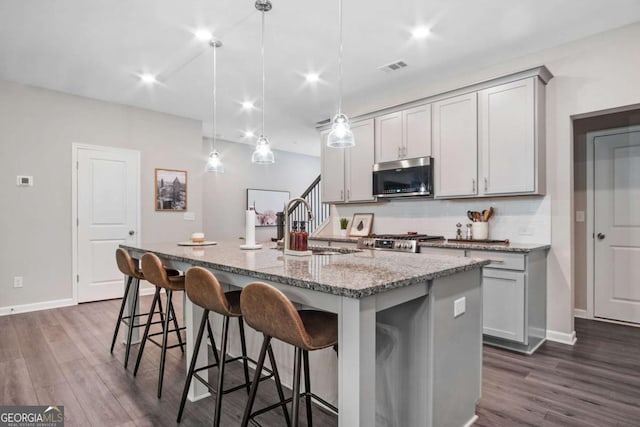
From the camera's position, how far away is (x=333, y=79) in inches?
166

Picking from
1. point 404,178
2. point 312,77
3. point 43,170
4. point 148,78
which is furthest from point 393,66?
point 43,170

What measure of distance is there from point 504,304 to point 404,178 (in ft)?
5.54

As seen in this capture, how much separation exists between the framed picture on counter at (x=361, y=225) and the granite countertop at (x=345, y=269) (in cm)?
258

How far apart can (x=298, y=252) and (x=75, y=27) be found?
2.79 m

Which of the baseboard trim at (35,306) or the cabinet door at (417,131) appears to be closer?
the cabinet door at (417,131)

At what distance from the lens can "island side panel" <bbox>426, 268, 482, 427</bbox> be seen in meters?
1.64

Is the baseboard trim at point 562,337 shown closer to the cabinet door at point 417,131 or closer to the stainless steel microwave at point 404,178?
the stainless steel microwave at point 404,178

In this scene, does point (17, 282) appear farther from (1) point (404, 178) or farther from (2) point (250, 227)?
(1) point (404, 178)

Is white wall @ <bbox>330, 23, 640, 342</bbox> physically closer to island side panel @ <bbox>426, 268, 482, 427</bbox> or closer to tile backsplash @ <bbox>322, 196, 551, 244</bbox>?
tile backsplash @ <bbox>322, 196, 551, 244</bbox>

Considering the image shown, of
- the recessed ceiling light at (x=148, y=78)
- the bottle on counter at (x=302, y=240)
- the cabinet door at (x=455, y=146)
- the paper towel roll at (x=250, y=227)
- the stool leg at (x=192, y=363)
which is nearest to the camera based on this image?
the stool leg at (x=192, y=363)

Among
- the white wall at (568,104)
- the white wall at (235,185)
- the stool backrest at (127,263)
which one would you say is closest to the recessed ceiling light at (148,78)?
the stool backrest at (127,263)

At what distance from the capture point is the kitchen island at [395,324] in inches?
50.3

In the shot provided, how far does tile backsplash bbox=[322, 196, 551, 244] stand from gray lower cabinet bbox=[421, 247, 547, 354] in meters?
0.35

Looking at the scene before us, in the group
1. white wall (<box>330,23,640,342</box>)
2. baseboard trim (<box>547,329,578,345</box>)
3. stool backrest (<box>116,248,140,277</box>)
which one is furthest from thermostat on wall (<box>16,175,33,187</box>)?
baseboard trim (<box>547,329,578,345</box>)
